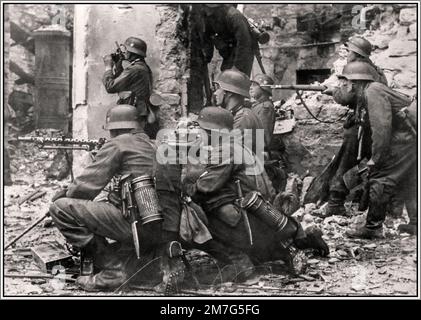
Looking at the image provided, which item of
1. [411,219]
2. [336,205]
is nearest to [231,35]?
[336,205]

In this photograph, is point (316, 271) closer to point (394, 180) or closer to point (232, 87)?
point (394, 180)

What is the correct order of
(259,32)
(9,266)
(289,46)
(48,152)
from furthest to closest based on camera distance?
(289,46) < (48,152) < (259,32) < (9,266)

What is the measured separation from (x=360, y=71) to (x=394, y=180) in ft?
4.58

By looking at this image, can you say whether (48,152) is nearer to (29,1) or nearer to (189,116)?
(189,116)

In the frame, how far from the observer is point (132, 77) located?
803cm

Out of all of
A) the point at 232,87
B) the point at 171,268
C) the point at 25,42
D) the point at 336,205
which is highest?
the point at 25,42

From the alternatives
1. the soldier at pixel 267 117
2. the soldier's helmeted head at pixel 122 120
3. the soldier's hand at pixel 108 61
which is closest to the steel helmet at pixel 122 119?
the soldier's helmeted head at pixel 122 120

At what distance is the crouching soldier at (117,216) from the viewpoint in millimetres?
5957

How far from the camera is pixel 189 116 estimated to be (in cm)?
895

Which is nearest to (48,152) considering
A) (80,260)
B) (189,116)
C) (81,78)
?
(81,78)

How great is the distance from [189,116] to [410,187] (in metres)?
3.21

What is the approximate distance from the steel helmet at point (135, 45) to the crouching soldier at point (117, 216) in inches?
79.9

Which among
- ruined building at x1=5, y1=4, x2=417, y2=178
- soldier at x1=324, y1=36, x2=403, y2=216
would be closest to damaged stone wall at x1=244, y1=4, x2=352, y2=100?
ruined building at x1=5, y1=4, x2=417, y2=178

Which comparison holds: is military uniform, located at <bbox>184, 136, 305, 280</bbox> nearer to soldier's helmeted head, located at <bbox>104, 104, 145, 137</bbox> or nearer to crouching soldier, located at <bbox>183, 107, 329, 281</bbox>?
crouching soldier, located at <bbox>183, 107, 329, 281</bbox>
